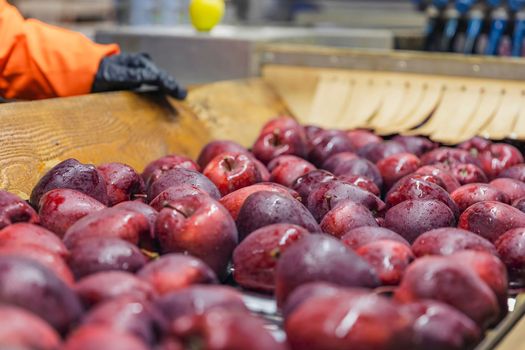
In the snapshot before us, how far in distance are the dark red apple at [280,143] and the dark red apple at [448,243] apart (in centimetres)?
106

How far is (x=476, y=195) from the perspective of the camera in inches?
75.2

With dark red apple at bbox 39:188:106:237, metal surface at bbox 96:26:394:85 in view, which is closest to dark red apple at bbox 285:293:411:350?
dark red apple at bbox 39:188:106:237

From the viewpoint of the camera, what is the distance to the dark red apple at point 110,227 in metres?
1.40

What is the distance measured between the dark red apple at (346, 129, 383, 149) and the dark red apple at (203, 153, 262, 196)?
2.54ft

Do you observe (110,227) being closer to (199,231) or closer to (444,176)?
(199,231)

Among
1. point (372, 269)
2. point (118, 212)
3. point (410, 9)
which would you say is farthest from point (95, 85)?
point (410, 9)

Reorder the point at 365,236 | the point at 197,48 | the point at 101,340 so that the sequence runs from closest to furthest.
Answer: the point at 101,340 → the point at 365,236 → the point at 197,48

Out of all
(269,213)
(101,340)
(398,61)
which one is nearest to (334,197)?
(269,213)

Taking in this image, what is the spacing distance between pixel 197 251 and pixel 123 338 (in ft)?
1.68

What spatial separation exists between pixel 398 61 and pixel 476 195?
5.00ft

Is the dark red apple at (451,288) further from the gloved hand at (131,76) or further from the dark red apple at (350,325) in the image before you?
the gloved hand at (131,76)

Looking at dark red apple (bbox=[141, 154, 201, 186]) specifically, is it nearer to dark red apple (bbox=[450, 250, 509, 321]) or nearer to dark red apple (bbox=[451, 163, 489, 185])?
dark red apple (bbox=[451, 163, 489, 185])

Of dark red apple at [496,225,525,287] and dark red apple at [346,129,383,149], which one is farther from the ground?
dark red apple at [496,225,525,287]

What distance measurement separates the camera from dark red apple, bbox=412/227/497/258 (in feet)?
4.75
